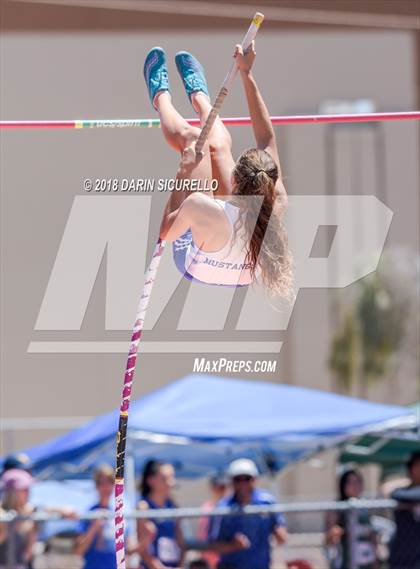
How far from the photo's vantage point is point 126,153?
12.9 m

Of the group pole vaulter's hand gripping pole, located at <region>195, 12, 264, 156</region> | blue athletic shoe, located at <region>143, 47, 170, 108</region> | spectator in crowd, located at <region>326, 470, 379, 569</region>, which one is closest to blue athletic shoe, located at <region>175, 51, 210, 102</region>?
blue athletic shoe, located at <region>143, 47, 170, 108</region>

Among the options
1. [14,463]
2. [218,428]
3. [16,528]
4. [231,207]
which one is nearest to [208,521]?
[218,428]

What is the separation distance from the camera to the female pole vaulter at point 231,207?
4.40 meters

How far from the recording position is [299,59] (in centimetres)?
2042

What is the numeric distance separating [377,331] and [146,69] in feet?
64.7

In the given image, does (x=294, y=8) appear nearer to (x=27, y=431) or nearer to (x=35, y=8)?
(x=35, y=8)

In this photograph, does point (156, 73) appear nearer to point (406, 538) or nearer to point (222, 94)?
point (222, 94)

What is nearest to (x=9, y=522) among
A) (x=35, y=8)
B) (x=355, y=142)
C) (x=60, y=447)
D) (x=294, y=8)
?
(x=60, y=447)

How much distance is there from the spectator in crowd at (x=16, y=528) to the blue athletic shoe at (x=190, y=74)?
296 centimetres

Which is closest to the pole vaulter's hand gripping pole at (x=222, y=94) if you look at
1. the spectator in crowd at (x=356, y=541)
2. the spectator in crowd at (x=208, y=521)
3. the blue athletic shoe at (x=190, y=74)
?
the blue athletic shoe at (x=190, y=74)

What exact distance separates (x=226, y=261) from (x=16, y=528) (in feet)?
9.64

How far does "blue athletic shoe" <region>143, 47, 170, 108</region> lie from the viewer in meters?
4.94

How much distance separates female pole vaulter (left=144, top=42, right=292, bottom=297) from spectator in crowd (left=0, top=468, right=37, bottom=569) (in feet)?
8.69

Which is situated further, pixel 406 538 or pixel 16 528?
pixel 406 538
